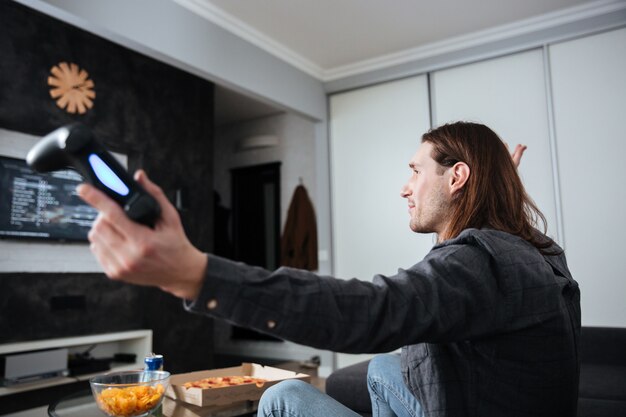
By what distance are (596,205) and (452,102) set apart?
4.22ft

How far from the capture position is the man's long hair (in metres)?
1.00

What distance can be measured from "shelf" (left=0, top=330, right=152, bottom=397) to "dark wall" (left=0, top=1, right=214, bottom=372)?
12 cm

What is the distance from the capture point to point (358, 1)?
3.37m

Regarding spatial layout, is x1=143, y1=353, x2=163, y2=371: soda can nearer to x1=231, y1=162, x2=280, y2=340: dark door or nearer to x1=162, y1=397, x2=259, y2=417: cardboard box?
x1=162, y1=397, x2=259, y2=417: cardboard box

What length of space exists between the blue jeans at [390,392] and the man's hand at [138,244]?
3.22 feet

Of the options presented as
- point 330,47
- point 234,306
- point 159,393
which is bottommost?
point 159,393

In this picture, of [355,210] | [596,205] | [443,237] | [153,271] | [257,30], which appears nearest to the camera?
[153,271]

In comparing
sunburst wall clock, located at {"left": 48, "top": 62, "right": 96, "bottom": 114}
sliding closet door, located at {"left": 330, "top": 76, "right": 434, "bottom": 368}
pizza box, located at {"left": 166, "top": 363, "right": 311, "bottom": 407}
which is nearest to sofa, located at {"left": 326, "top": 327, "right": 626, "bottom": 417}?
pizza box, located at {"left": 166, "top": 363, "right": 311, "bottom": 407}

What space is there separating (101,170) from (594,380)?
8.31 ft

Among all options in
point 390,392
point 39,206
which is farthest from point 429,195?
point 39,206

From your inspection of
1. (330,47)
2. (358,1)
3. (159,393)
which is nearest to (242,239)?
(330,47)

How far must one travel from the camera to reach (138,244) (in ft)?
1.83

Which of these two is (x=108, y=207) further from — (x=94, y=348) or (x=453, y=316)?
(x=94, y=348)

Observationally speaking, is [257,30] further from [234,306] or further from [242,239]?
[234,306]
